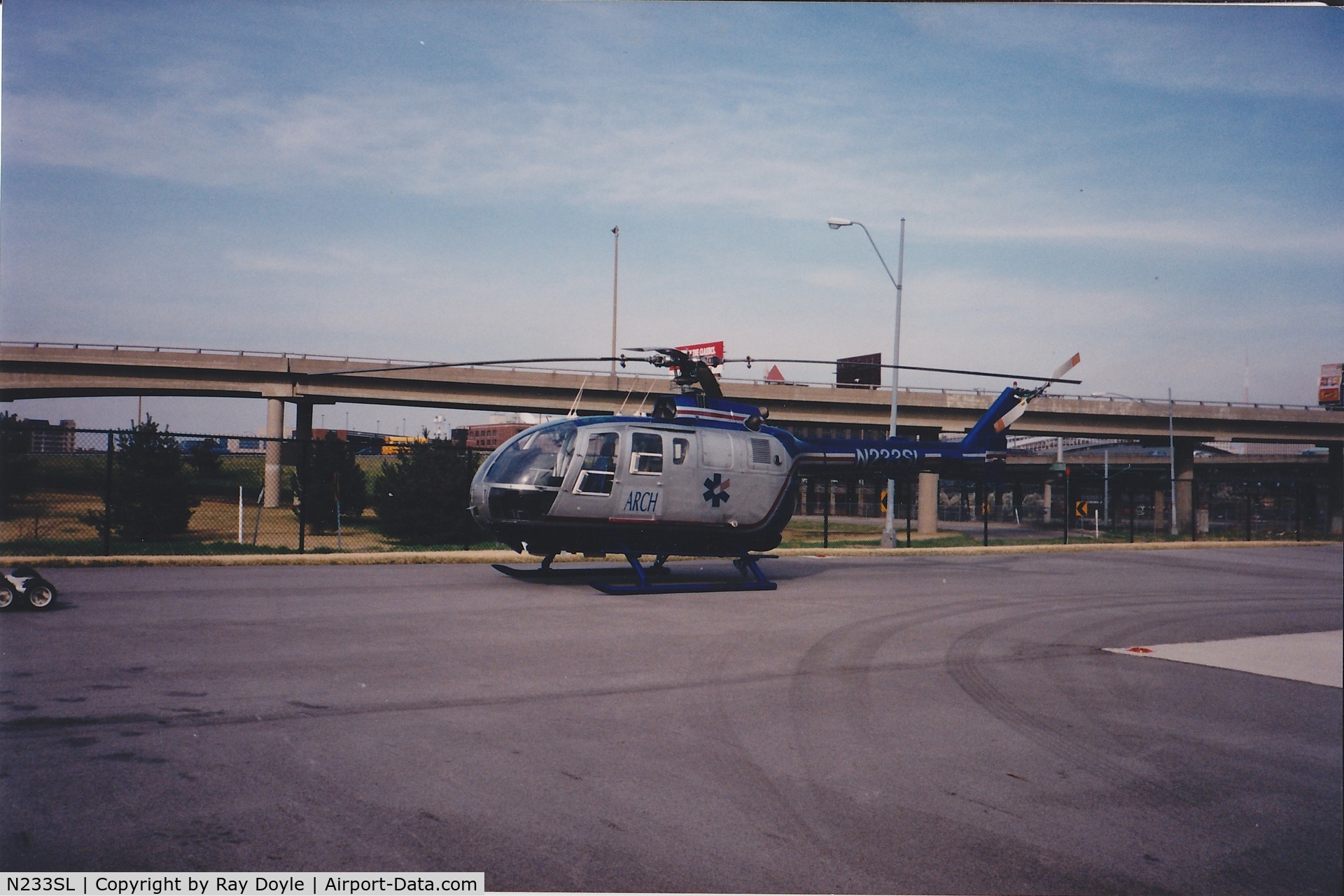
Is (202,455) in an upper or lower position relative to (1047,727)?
upper

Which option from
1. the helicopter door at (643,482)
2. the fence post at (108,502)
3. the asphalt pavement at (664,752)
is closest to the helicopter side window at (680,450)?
the helicopter door at (643,482)

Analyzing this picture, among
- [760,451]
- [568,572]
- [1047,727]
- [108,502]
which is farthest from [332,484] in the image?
[1047,727]

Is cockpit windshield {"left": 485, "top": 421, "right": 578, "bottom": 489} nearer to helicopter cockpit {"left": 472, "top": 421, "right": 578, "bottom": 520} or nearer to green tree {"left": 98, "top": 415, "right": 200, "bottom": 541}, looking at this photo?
helicopter cockpit {"left": 472, "top": 421, "right": 578, "bottom": 520}

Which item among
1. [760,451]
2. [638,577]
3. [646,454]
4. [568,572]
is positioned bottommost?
[568,572]

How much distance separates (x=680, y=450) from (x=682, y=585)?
219 centimetres

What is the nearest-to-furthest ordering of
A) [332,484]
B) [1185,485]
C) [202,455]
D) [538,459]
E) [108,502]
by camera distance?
[1185,485]
[538,459]
[108,502]
[202,455]
[332,484]

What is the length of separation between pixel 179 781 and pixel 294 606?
632cm

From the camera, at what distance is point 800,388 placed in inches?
1676

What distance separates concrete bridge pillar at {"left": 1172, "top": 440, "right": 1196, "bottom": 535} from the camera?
24.8 feet

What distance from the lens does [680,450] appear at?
13.7 meters

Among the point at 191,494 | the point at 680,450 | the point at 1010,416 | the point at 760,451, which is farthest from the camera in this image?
the point at 191,494

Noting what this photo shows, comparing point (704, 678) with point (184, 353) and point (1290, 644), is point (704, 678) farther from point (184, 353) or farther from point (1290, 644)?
point (184, 353)

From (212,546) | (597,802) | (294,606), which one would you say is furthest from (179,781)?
(212,546)

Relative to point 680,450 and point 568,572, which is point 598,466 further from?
point 568,572
